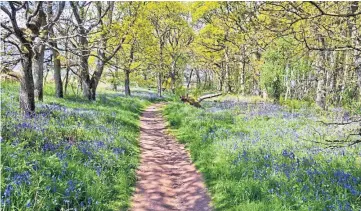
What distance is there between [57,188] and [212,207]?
296 centimetres

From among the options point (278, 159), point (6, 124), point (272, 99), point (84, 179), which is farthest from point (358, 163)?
point (272, 99)

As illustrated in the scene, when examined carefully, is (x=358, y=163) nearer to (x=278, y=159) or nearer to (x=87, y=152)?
(x=278, y=159)

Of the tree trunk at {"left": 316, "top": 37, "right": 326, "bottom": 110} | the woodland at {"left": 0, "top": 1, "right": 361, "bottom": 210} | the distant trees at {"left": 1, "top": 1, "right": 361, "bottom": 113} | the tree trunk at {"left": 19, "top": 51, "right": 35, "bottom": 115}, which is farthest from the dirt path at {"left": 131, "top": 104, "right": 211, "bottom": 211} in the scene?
the tree trunk at {"left": 316, "top": 37, "right": 326, "bottom": 110}

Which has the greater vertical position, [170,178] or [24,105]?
[24,105]

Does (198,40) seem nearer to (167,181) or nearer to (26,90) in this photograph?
(26,90)

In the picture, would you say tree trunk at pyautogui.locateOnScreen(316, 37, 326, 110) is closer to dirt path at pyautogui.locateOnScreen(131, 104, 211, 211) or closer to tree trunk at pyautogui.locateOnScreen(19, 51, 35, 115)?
dirt path at pyautogui.locateOnScreen(131, 104, 211, 211)

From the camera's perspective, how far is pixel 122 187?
22.5 ft

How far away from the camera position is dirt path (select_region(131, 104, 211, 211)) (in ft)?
21.9

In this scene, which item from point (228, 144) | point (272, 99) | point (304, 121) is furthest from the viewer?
point (272, 99)

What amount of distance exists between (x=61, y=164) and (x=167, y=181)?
2945mm

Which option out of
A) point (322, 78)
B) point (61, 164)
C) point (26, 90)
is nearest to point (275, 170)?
point (322, 78)

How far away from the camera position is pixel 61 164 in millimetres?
5926

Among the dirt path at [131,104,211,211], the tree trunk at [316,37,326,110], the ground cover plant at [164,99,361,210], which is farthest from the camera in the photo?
the tree trunk at [316,37,326,110]

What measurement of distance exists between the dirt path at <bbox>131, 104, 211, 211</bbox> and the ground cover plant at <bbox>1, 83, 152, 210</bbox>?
0.34 m
